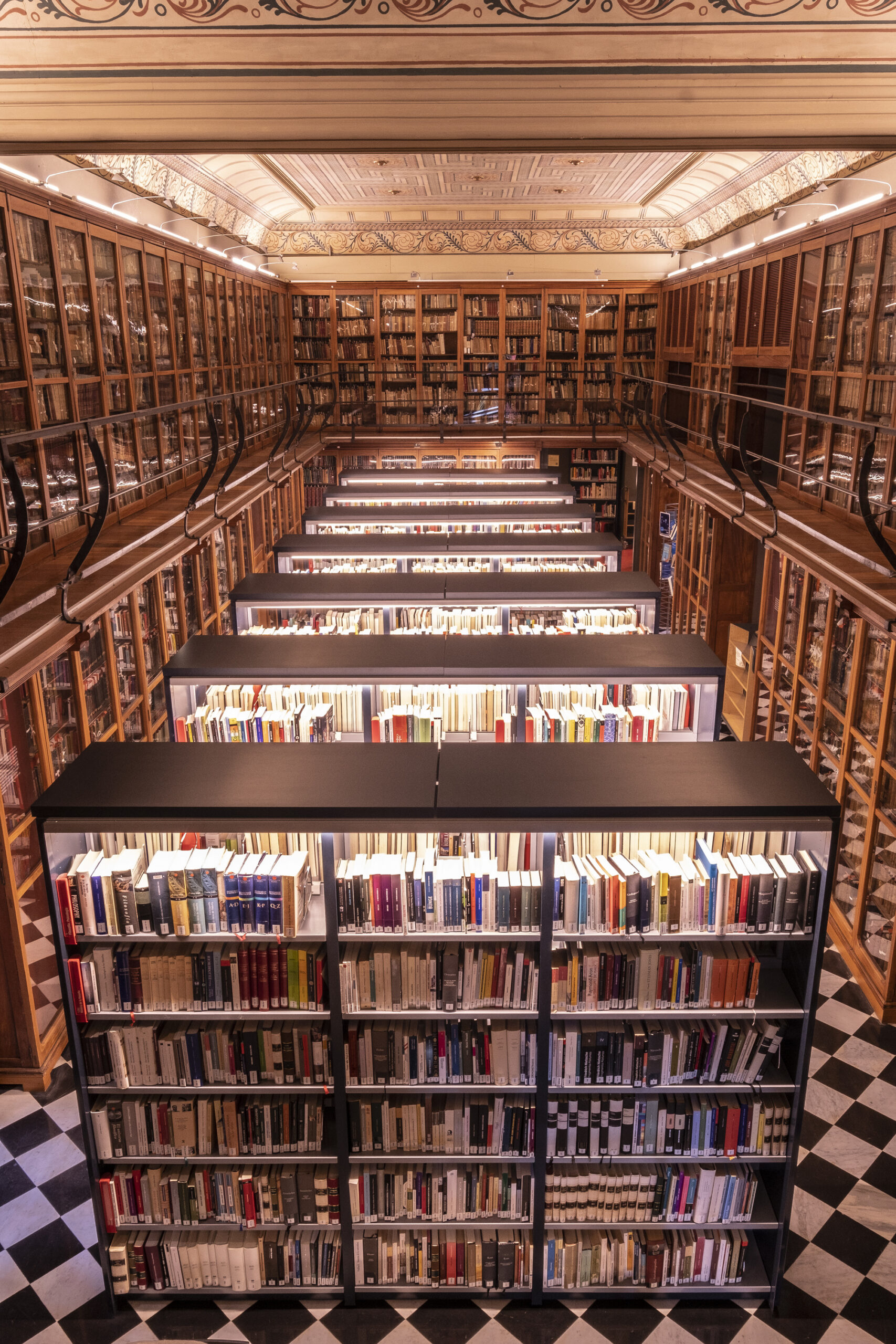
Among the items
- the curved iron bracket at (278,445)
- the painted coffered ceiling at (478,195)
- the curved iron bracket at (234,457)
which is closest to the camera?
the curved iron bracket at (234,457)

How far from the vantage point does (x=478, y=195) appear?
36.3ft

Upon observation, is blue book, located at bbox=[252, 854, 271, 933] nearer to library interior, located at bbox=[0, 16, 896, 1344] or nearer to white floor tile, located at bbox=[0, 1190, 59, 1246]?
library interior, located at bbox=[0, 16, 896, 1344]

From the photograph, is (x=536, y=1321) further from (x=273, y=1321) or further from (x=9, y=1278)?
(x=9, y=1278)

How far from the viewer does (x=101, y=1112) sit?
118 inches

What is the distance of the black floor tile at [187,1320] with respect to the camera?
122 inches

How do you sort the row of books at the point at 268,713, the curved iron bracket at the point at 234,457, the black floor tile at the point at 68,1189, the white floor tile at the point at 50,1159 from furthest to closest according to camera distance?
the curved iron bracket at the point at 234,457 < the row of books at the point at 268,713 < the white floor tile at the point at 50,1159 < the black floor tile at the point at 68,1189

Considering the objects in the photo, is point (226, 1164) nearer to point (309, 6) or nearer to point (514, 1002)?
point (514, 1002)

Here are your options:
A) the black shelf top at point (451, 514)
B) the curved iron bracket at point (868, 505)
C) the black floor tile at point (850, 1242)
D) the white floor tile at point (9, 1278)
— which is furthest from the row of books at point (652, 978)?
the black shelf top at point (451, 514)

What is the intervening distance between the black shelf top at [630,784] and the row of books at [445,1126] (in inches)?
40.1

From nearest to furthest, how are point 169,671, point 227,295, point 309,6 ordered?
point 309,6
point 169,671
point 227,295

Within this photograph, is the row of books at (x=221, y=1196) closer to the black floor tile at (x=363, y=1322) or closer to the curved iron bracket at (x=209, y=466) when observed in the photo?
the black floor tile at (x=363, y=1322)

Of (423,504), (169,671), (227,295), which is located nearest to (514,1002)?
(169,671)

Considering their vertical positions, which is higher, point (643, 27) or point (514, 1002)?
point (643, 27)

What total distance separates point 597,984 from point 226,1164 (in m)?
1.43
